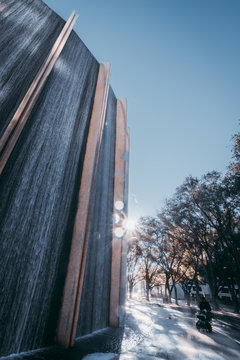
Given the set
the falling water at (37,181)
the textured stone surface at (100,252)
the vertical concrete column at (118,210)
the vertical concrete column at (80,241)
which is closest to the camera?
the falling water at (37,181)

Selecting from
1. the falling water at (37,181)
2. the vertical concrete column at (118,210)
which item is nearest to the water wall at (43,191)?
the falling water at (37,181)

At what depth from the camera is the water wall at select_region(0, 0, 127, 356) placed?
2447 mm

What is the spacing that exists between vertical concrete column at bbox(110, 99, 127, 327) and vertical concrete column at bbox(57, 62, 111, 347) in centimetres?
200

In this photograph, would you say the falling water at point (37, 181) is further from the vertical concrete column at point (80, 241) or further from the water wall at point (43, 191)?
the vertical concrete column at point (80, 241)

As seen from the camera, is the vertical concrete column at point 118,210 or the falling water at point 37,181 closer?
the falling water at point 37,181

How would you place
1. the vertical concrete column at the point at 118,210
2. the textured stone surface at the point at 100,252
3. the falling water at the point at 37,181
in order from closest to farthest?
the falling water at the point at 37,181, the textured stone surface at the point at 100,252, the vertical concrete column at the point at 118,210

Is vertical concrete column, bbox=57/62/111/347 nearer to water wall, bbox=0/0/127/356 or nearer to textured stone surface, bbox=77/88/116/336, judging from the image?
water wall, bbox=0/0/127/356

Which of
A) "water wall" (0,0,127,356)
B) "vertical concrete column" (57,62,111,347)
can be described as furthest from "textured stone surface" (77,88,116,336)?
"vertical concrete column" (57,62,111,347)

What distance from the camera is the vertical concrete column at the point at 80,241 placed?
2.80 metres

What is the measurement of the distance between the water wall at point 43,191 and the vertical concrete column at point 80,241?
11cm

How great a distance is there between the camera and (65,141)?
12.9ft

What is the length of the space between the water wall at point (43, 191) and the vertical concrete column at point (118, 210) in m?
0.19

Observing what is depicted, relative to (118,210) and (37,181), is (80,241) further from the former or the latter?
(118,210)

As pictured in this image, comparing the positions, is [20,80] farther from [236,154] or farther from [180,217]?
[180,217]
